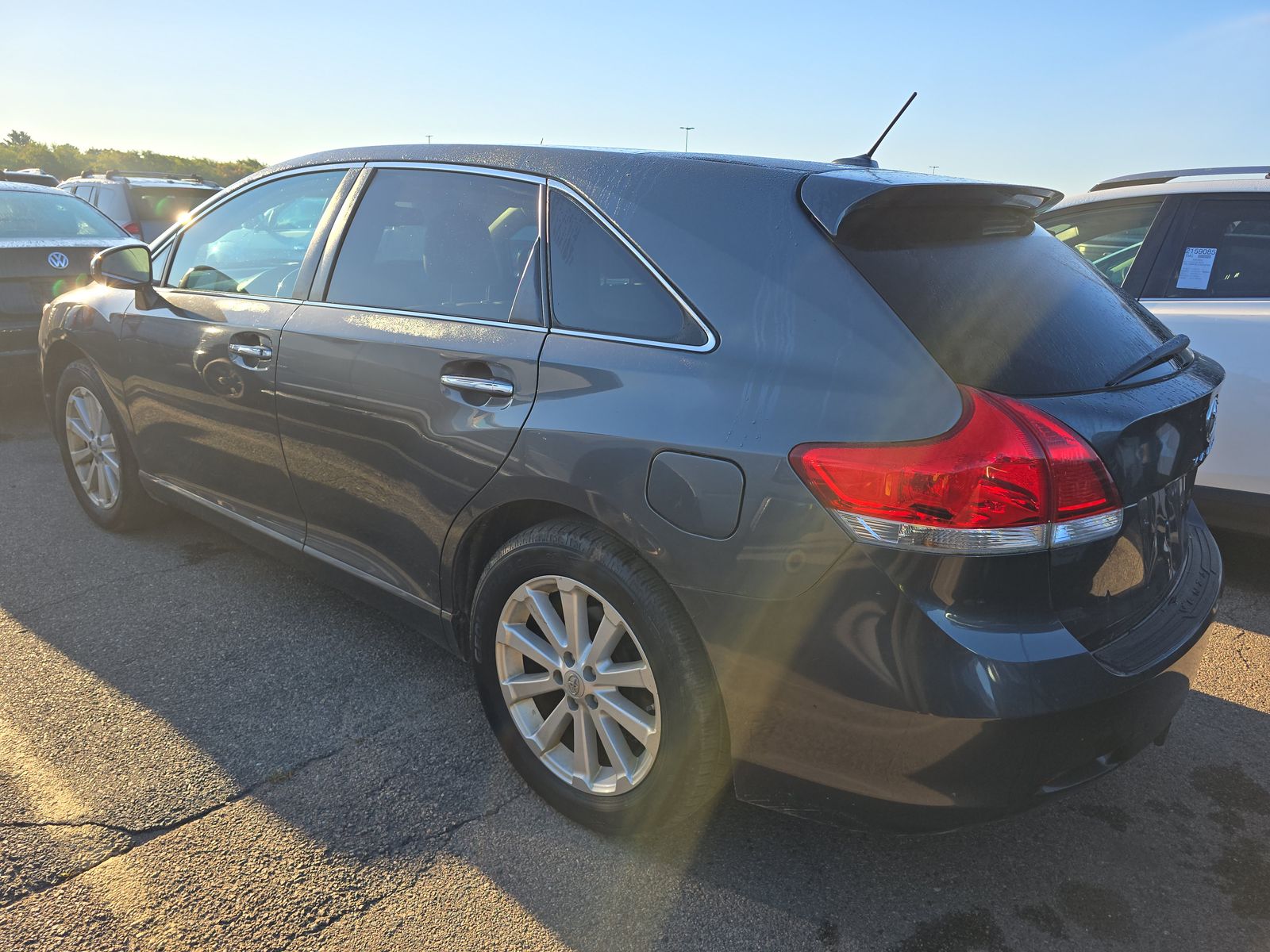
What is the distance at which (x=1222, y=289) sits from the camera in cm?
386

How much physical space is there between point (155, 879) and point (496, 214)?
6.05 ft

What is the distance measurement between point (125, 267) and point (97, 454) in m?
1.00

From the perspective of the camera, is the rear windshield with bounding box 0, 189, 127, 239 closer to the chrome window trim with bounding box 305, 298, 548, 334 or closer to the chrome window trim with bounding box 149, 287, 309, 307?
the chrome window trim with bounding box 149, 287, 309, 307

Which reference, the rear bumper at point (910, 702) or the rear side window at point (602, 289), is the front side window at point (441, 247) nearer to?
the rear side window at point (602, 289)

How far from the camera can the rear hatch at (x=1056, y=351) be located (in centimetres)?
184

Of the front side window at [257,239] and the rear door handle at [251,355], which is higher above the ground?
the front side window at [257,239]

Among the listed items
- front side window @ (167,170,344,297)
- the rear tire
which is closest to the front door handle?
front side window @ (167,170,344,297)

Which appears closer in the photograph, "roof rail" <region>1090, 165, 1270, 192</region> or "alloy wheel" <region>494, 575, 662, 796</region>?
"alloy wheel" <region>494, 575, 662, 796</region>

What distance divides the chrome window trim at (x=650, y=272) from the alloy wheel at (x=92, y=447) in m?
2.66

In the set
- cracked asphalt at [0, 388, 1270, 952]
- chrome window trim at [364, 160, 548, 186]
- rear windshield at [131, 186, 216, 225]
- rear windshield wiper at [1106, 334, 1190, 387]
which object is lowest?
cracked asphalt at [0, 388, 1270, 952]

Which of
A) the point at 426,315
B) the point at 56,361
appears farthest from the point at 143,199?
the point at 426,315

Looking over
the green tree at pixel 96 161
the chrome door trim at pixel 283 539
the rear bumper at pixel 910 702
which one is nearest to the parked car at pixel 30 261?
the chrome door trim at pixel 283 539

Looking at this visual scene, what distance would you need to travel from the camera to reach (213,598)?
11.9ft

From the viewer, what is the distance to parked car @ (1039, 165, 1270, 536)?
3.72 meters
